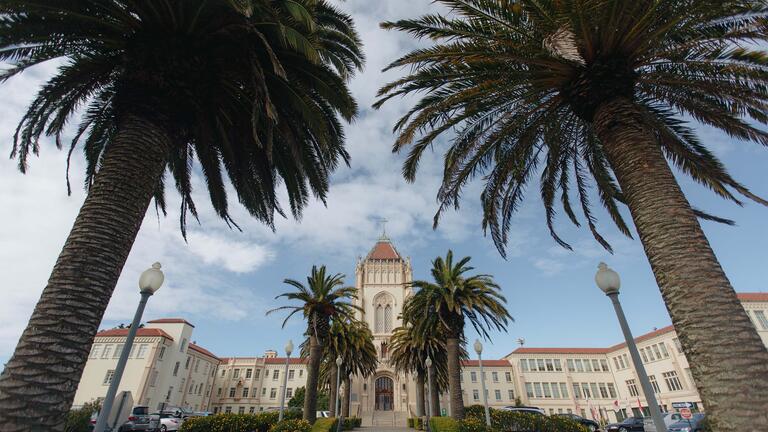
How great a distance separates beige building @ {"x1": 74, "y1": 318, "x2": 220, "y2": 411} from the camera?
41469 millimetres

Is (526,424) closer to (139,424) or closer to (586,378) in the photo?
(139,424)

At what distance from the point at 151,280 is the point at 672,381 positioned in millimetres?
60279

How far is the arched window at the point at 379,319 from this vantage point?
2199 inches

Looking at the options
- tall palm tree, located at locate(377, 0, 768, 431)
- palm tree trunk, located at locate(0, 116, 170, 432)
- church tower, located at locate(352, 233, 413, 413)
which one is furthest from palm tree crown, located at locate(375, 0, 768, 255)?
church tower, located at locate(352, 233, 413, 413)

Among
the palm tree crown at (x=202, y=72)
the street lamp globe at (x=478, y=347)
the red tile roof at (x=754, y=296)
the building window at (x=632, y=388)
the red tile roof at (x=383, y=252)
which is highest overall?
the red tile roof at (x=383, y=252)

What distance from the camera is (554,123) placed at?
842 centimetres

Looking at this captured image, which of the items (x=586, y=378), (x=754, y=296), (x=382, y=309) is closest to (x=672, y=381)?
(x=754, y=296)

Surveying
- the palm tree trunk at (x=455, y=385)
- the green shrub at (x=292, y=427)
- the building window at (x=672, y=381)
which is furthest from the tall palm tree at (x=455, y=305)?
the building window at (x=672, y=381)

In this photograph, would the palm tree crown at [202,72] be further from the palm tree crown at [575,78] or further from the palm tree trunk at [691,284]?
the palm tree trunk at [691,284]

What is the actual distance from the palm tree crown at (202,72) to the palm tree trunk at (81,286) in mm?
796

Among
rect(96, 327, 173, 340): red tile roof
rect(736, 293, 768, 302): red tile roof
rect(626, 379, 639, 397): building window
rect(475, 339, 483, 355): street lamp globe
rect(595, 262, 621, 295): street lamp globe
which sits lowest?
rect(595, 262, 621, 295): street lamp globe

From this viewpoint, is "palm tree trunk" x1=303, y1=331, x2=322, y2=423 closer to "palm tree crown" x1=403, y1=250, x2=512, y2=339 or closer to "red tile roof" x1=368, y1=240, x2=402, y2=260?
"palm tree crown" x1=403, y1=250, x2=512, y2=339

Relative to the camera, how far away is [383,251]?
64.9m

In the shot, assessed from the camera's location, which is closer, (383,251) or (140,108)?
(140,108)
